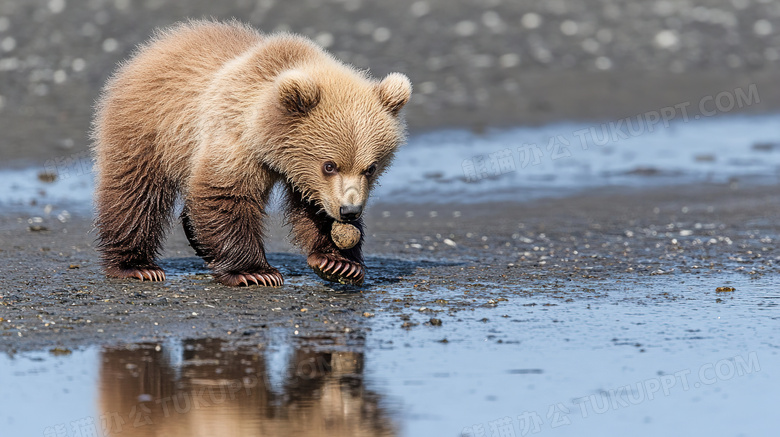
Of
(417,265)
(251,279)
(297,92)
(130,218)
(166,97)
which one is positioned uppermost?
(166,97)

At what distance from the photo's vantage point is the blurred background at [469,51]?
14.7m

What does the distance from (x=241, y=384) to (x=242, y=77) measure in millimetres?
2389

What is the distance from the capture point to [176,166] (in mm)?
7168

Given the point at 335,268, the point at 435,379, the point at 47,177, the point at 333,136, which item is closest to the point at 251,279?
the point at 335,268

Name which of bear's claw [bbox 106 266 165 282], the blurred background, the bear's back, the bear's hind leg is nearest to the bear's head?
the bear's back

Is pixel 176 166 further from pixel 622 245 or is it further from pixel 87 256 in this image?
pixel 622 245

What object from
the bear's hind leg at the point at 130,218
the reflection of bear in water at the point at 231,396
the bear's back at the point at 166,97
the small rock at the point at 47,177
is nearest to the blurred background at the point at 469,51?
the small rock at the point at 47,177

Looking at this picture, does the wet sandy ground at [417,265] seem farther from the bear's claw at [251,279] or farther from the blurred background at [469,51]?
the blurred background at [469,51]

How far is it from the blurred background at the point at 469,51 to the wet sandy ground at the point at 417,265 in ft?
12.1

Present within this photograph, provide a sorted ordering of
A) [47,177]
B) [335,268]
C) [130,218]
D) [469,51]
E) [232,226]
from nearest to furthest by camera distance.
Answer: [232,226] < [335,268] < [130,218] < [47,177] < [469,51]

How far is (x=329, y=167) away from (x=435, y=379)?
1.70 m

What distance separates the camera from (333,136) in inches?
250

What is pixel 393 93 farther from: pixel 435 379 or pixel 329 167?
pixel 435 379

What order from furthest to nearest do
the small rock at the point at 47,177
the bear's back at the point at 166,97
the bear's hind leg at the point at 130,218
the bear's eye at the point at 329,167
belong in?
the small rock at the point at 47,177, the bear's hind leg at the point at 130,218, the bear's back at the point at 166,97, the bear's eye at the point at 329,167
